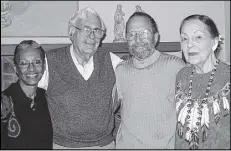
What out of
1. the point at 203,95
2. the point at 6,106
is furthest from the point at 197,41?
the point at 6,106

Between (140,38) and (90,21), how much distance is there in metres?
0.35

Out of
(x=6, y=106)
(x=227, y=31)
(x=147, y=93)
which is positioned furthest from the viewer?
(x=227, y=31)

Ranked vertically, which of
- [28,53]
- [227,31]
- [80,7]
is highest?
[80,7]

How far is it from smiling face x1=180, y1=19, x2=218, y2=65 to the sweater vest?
2.15 ft

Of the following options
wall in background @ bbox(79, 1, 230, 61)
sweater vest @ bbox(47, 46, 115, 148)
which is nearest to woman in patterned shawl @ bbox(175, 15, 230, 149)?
sweater vest @ bbox(47, 46, 115, 148)

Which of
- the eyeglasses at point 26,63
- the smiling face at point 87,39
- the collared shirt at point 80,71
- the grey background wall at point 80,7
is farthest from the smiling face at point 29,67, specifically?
the grey background wall at point 80,7

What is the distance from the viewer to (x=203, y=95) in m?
1.68

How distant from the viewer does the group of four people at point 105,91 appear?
173cm

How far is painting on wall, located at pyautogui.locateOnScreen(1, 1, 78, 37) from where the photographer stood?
3252 mm

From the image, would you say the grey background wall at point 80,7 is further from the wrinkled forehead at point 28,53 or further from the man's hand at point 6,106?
the man's hand at point 6,106

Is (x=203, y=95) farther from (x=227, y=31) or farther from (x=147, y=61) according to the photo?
(x=227, y=31)

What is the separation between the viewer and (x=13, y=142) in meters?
1.78

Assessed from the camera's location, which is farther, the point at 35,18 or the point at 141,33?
the point at 35,18

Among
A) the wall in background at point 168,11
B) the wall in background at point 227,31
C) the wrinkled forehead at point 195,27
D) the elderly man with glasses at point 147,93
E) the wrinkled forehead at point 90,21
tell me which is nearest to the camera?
the wrinkled forehead at point 195,27
